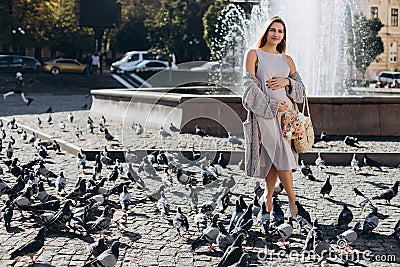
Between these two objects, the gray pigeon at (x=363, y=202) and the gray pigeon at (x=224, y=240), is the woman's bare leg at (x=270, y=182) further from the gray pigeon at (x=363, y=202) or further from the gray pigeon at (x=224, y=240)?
the gray pigeon at (x=363, y=202)

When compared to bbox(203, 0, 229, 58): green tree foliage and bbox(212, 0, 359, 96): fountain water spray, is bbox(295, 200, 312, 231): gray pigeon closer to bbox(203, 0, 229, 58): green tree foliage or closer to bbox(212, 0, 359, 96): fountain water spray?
bbox(212, 0, 359, 96): fountain water spray

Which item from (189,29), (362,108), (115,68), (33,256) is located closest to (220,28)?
(189,29)

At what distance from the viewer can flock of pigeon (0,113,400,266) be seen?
6.41 m

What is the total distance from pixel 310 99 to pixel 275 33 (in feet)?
24.0

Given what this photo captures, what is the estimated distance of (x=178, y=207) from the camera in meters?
7.61

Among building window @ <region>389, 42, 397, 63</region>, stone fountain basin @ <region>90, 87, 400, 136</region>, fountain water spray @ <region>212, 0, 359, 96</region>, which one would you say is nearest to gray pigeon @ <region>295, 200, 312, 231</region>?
stone fountain basin @ <region>90, 87, 400, 136</region>

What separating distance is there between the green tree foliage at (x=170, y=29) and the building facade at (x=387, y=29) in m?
15.0

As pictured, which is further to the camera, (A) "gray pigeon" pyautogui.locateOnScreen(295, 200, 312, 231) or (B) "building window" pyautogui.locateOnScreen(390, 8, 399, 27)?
(B) "building window" pyautogui.locateOnScreen(390, 8, 399, 27)

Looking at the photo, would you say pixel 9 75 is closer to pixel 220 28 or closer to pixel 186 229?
pixel 220 28

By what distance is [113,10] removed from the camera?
45.9 meters

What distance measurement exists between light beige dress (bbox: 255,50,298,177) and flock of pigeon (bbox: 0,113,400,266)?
47 centimetres

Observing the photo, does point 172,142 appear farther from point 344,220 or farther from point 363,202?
point 344,220

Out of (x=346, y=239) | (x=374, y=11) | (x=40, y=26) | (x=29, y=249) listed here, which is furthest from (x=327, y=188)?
(x=374, y=11)

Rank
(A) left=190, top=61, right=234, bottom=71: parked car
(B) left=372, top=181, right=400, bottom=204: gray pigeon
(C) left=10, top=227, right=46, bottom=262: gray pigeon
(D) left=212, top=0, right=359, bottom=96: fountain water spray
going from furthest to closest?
(A) left=190, top=61, right=234, bottom=71: parked car
(D) left=212, top=0, right=359, bottom=96: fountain water spray
(B) left=372, top=181, right=400, bottom=204: gray pigeon
(C) left=10, top=227, right=46, bottom=262: gray pigeon
